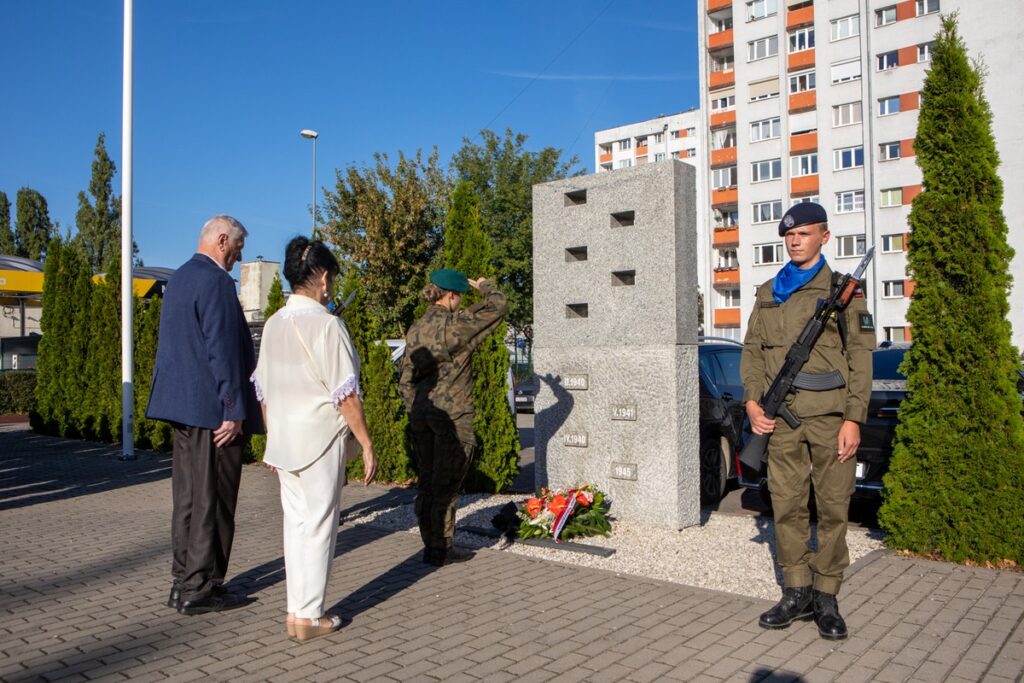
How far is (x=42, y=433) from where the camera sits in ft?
60.5

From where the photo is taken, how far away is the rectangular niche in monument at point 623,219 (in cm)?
790

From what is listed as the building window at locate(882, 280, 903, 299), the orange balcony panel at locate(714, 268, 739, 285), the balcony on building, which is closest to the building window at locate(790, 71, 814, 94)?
the balcony on building

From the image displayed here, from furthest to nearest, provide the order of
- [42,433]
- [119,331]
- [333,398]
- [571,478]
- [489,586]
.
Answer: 1. [42,433]
2. [119,331]
3. [571,478]
4. [489,586]
5. [333,398]

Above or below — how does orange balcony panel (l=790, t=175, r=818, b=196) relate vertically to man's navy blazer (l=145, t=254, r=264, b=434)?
above

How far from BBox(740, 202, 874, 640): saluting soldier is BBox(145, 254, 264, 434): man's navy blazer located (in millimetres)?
3053

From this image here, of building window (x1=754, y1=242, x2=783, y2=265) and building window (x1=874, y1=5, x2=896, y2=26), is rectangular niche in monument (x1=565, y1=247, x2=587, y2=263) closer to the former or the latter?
building window (x1=874, y1=5, x2=896, y2=26)

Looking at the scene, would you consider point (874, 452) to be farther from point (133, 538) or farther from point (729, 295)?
point (729, 295)

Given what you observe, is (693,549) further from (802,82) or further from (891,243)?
(802,82)

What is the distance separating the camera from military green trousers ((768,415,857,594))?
4.68 meters

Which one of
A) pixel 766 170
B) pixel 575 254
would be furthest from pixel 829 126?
pixel 575 254

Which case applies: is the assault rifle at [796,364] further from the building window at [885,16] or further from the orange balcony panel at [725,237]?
the orange balcony panel at [725,237]

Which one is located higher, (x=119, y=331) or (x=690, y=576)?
(x=119, y=331)

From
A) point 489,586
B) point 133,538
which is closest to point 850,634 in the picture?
point 489,586

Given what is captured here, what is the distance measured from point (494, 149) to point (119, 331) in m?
25.3
